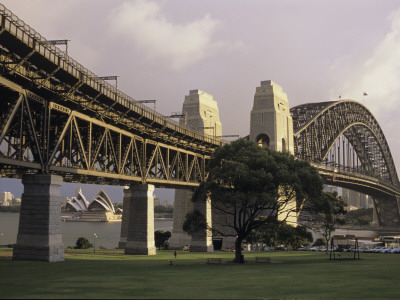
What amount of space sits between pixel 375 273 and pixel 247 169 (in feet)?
60.6

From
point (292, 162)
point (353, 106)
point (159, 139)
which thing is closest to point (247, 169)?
point (292, 162)

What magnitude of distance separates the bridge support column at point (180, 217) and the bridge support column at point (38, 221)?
61.9 m

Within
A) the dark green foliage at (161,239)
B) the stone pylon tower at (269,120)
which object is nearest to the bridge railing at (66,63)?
the dark green foliage at (161,239)

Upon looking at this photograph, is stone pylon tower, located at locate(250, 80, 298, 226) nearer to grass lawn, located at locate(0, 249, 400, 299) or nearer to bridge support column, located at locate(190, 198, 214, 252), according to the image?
bridge support column, located at locate(190, 198, 214, 252)

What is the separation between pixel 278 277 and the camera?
3575cm

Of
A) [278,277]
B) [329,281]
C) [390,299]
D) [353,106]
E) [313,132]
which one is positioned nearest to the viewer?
[390,299]

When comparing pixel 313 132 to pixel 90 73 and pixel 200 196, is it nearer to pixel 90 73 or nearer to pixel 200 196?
pixel 200 196

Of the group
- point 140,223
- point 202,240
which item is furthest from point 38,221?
point 202,240

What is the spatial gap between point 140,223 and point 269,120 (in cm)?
5548

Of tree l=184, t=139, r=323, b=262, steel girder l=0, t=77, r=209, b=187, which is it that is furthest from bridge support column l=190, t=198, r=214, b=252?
tree l=184, t=139, r=323, b=262

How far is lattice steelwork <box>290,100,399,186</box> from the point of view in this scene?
13862cm

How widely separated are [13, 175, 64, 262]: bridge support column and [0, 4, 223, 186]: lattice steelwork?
164cm

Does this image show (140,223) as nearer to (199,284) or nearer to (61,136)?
(61,136)

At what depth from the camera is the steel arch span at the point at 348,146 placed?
449 feet
